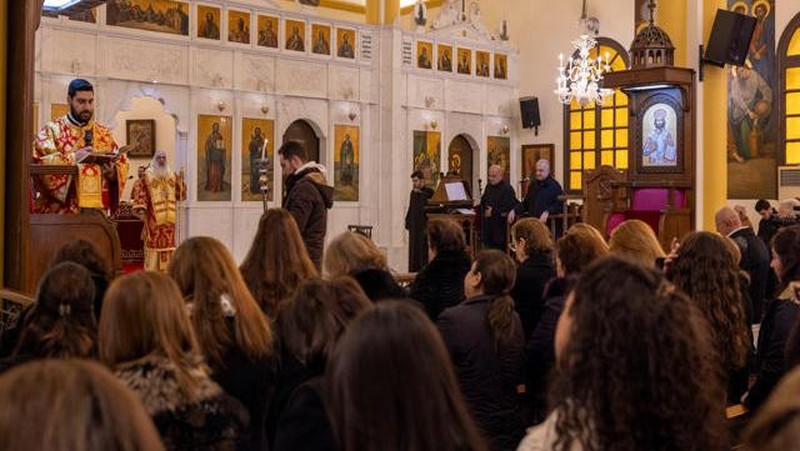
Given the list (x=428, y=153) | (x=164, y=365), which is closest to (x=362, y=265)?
(x=164, y=365)

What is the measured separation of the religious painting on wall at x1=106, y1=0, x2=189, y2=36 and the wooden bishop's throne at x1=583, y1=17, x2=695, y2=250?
300 inches

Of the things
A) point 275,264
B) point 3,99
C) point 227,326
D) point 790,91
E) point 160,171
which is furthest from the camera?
point 790,91

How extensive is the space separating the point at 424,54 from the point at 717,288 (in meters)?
17.5

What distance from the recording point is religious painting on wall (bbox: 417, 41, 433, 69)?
2161 cm

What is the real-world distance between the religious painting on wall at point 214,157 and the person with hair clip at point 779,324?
1417 cm

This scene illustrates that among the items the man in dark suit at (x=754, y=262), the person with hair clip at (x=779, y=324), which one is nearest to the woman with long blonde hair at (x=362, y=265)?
the person with hair clip at (x=779, y=324)

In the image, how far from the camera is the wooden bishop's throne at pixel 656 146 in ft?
45.3

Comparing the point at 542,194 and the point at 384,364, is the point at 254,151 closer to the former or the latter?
the point at 542,194

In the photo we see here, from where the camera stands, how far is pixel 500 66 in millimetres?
23812

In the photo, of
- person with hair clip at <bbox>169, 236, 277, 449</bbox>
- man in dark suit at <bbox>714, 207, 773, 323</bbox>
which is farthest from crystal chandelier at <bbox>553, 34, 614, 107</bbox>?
person with hair clip at <bbox>169, 236, 277, 449</bbox>

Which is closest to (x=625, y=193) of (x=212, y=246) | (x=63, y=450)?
(x=212, y=246)

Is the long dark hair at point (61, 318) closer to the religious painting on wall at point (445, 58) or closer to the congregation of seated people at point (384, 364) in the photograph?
the congregation of seated people at point (384, 364)

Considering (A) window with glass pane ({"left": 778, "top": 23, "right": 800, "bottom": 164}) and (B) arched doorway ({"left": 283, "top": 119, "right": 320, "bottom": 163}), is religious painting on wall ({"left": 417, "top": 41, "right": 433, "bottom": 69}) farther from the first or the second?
(A) window with glass pane ({"left": 778, "top": 23, "right": 800, "bottom": 164})

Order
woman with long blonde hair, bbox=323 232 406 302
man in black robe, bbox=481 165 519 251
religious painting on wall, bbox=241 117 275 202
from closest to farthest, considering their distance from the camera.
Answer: woman with long blonde hair, bbox=323 232 406 302 < man in black robe, bbox=481 165 519 251 < religious painting on wall, bbox=241 117 275 202
